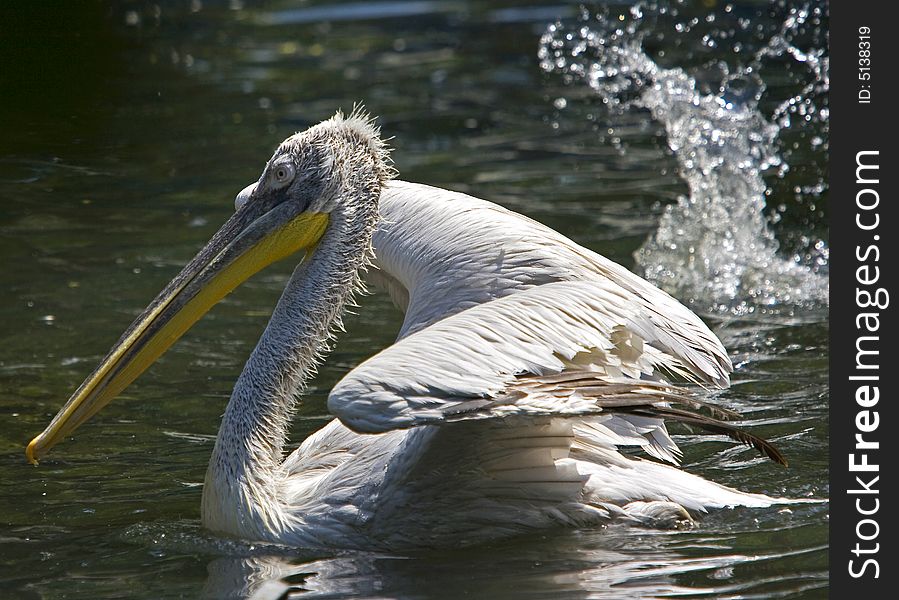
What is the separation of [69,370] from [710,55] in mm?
6345

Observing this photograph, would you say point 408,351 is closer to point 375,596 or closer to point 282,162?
point 375,596

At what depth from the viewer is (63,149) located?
936cm

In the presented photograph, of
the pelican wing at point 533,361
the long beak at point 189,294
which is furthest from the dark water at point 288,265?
the pelican wing at point 533,361

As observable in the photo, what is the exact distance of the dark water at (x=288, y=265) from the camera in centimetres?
421

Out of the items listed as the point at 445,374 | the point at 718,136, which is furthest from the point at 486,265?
the point at 718,136

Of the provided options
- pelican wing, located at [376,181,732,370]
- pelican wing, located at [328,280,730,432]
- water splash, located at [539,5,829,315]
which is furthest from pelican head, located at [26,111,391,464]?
water splash, located at [539,5,829,315]

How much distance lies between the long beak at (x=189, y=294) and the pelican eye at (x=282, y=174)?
69 mm

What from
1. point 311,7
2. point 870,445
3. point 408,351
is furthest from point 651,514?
point 311,7

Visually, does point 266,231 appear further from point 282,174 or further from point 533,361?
point 533,361

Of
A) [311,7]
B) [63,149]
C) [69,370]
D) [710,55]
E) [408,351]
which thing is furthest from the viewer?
[311,7]

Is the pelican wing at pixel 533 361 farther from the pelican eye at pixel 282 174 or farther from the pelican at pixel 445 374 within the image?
the pelican eye at pixel 282 174

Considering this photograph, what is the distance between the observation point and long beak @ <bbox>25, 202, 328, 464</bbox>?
455 centimetres

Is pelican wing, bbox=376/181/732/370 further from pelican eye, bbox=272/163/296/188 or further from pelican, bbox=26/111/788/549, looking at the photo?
pelican eye, bbox=272/163/296/188

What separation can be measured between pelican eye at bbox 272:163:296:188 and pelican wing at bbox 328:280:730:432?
0.81m
